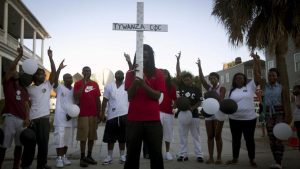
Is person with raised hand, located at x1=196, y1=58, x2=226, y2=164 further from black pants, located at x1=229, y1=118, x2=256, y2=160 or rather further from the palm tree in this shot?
the palm tree

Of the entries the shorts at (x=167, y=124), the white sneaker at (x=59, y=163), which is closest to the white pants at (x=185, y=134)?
the shorts at (x=167, y=124)

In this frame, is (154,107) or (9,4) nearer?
(154,107)

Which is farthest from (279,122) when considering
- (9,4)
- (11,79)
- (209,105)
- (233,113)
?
(9,4)

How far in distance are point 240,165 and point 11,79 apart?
178 inches

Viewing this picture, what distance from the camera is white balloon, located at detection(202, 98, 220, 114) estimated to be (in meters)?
6.74

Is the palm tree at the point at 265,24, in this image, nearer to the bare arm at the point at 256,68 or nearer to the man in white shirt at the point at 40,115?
the bare arm at the point at 256,68

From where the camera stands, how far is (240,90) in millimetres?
7031

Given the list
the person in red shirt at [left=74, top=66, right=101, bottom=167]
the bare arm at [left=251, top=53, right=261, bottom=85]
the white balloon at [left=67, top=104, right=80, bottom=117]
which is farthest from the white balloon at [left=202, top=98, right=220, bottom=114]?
the white balloon at [left=67, top=104, right=80, bottom=117]

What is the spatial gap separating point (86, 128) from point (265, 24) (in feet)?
21.6

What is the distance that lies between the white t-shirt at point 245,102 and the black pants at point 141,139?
3.19 m

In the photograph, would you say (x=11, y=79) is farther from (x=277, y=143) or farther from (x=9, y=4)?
(x=9, y=4)

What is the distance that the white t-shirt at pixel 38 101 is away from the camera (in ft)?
20.0

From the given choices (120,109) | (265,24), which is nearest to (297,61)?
(265,24)

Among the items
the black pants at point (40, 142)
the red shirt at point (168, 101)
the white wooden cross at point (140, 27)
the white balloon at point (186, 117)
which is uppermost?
the white wooden cross at point (140, 27)
